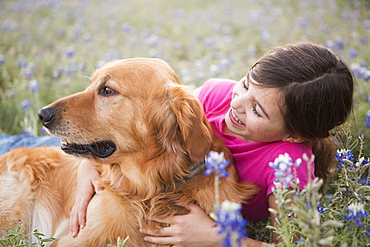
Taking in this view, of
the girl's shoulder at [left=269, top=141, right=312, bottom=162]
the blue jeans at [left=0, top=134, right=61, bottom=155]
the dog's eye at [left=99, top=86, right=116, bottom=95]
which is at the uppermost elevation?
the dog's eye at [left=99, top=86, right=116, bottom=95]

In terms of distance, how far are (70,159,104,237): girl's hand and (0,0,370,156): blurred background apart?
1.39 m

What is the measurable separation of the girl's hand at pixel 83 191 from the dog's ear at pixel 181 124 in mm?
720

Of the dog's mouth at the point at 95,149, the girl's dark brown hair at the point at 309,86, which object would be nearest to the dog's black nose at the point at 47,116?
the dog's mouth at the point at 95,149

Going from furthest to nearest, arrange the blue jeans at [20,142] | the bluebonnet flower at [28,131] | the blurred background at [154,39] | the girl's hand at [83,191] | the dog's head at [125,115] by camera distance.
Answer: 1. the blurred background at [154,39]
2. the bluebonnet flower at [28,131]
3. the blue jeans at [20,142]
4. the girl's hand at [83,191]
5. the dog's head at [125,115]

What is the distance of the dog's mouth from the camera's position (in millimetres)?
2365

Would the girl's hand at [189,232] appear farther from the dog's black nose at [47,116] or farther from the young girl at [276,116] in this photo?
the dog's black nose at [47,116]

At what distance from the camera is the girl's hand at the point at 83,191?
252cm

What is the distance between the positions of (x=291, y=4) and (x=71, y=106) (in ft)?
29.4

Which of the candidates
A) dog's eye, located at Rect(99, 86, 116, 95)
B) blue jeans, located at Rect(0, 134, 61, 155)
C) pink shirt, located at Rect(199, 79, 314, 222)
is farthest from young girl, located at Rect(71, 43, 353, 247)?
blue jeans, located at Rect(0, 134, 61, 155)

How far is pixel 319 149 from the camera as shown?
2.70 m

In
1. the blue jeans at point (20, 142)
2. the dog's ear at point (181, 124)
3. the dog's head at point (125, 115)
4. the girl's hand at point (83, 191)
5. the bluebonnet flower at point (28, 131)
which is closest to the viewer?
the dog's ear at point (181, 124)

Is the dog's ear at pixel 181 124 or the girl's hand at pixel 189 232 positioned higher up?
the dog's ear at pixel 181 124

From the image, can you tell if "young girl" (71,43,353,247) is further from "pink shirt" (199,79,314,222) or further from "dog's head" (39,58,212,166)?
"dog's head" (39,58,212,166)

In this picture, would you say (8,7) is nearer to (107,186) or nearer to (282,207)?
(107,186)
